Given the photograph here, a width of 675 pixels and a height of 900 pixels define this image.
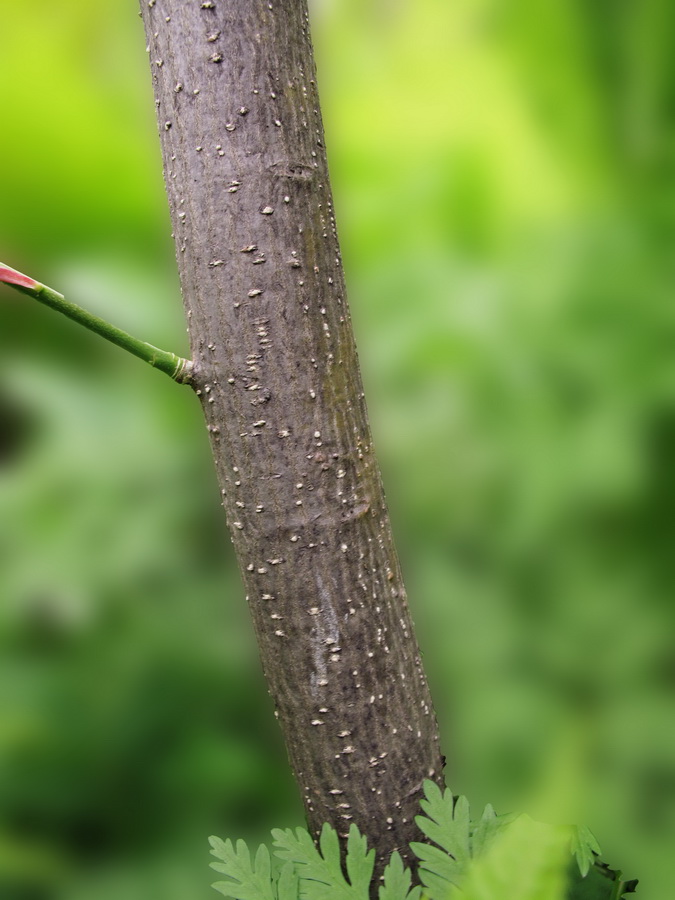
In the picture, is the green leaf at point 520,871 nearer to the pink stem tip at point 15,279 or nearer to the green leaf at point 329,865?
the green leaf at point 329,865

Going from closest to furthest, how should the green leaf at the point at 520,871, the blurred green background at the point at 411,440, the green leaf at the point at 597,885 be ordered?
1. the green leaf at the point at 520,871
2. the green leaf at the point at 597,885
3. the blurred green background at the point at 411,440

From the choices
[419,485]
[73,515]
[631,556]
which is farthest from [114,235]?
[631,556]

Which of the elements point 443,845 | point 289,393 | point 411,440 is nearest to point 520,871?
point 443,845

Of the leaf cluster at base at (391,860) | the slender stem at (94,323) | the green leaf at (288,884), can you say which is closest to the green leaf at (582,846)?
the leaf cluster at base at (391,860)

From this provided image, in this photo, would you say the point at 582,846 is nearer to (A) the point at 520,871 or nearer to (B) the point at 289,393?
(A) the point at 520,871

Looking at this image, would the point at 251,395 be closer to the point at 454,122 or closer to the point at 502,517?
the point at 502,517

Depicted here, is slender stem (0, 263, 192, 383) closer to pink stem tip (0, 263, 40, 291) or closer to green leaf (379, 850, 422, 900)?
pink stem tip (0, 263, 40, 291)
